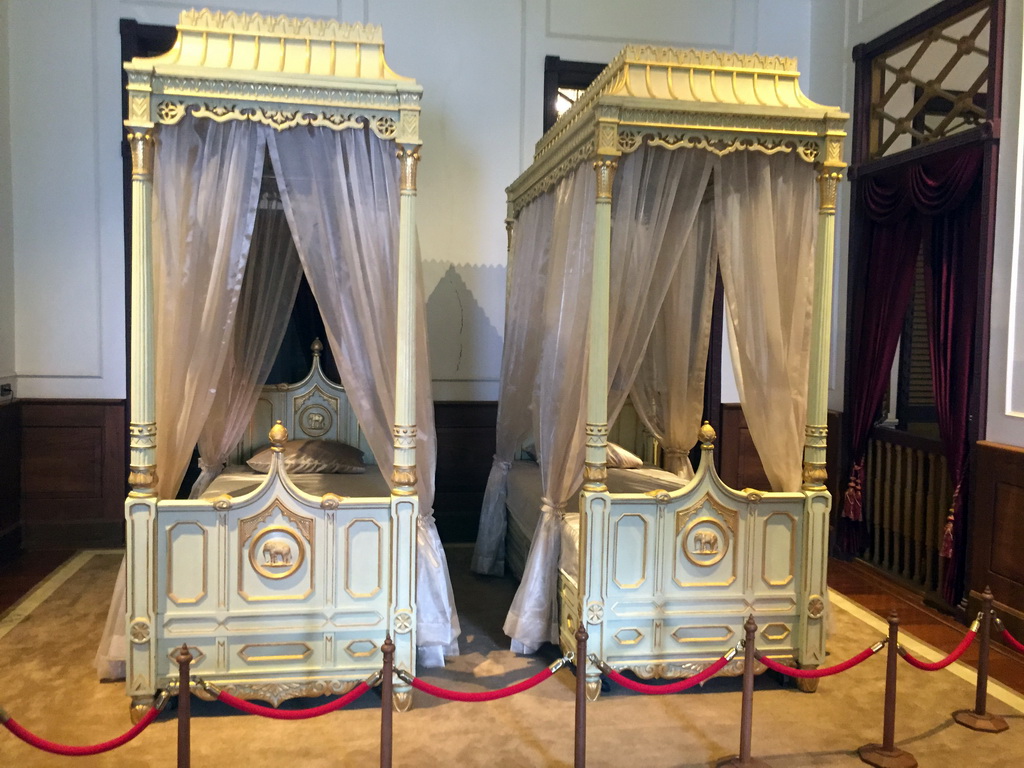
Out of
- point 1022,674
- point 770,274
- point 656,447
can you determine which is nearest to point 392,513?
point 770,274

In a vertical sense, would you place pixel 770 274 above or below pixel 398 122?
below

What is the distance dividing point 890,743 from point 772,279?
1.83m

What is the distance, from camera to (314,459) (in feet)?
15.4

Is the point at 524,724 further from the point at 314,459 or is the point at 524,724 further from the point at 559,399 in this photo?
the point at 314,459

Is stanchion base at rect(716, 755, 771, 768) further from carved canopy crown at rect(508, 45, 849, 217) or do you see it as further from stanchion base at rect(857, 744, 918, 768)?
carved canopy crown at rect(508, 45, 849, 217)

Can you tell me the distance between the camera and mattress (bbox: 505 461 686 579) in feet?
12.1

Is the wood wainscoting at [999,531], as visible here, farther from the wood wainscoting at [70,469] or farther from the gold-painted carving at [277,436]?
the wood wainscoting at [70,469]

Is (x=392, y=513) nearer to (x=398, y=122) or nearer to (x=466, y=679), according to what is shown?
(x=466, y=679)

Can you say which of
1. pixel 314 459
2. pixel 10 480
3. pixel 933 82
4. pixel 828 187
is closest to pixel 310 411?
pixel 314 459

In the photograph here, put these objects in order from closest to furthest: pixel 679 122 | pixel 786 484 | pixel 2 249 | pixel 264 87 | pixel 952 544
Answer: pixel 264 87 < pixel 679 122 < pixel 786 484 < pixel 952 544 < pixel 2 249

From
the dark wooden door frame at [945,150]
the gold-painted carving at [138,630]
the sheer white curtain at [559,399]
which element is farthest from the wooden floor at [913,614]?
the gold-painted carving at [138,630]

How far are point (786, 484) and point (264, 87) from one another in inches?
105

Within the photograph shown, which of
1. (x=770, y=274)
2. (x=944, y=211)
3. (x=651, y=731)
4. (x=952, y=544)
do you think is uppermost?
(x=944, y=211)

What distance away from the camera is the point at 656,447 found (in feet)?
16.8
